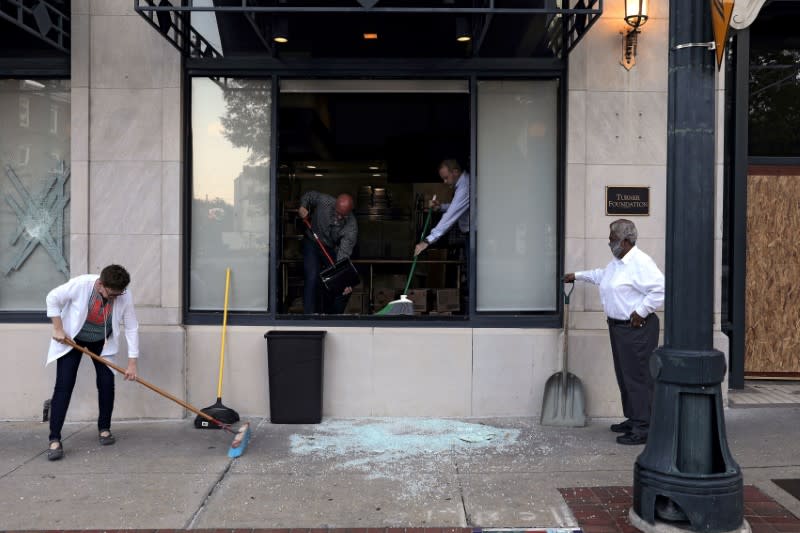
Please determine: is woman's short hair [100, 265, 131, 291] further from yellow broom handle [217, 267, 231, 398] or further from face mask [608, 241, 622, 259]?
face mask [608, 241, 622, 259]

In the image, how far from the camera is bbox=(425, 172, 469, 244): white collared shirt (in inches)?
305

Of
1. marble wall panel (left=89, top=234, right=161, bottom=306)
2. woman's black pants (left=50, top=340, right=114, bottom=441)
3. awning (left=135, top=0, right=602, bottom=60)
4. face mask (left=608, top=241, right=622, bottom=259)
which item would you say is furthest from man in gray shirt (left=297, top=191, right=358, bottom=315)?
face mask (left=608, top=241, right=622, bottom=259)

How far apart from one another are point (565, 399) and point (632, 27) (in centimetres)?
368

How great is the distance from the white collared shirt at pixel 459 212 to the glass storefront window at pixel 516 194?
21 centimetres

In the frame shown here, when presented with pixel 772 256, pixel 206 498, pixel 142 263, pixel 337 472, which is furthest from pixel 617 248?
pixel 142 263

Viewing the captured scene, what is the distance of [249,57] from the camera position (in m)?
7.46

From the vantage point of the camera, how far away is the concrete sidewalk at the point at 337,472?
4785 mm

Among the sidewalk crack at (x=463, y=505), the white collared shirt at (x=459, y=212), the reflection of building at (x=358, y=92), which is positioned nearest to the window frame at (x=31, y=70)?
the reflection of building at (x=358, y=92)

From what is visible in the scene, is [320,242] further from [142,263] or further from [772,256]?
[772,256]

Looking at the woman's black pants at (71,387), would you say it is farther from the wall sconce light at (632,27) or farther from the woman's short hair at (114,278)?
the wall sconce light at (632,27)

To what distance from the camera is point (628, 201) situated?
726 centimetres

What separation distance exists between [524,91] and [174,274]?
4.03m

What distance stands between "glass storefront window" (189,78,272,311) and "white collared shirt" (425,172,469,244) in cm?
183

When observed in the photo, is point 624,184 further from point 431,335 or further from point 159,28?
point 159,28
